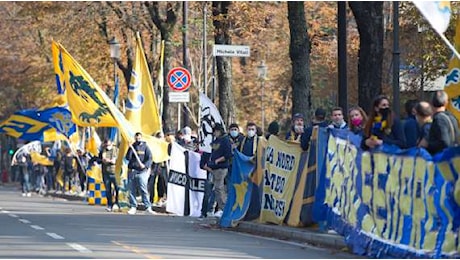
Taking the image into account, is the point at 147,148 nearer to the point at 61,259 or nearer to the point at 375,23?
the point at 375,23

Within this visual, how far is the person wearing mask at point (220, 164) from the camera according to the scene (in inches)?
910

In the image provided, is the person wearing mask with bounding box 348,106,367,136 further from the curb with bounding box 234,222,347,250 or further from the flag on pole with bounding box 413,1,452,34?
the flag on pole with bounding box 413,1,452,34

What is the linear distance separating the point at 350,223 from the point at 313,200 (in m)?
2.09

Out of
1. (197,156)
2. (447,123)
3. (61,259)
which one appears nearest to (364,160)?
(447,123)

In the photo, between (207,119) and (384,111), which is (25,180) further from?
(384,111)

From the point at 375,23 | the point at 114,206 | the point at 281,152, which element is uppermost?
the point at 375,23

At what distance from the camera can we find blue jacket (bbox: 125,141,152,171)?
2700 cm

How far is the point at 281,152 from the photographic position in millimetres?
19797

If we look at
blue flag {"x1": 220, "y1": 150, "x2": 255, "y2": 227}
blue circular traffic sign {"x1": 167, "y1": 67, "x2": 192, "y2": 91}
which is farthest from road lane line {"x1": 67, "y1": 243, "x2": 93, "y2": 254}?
blue circular traffic sign {"x1": 167, "y1": 67, "x2": 192, "y2": 91}

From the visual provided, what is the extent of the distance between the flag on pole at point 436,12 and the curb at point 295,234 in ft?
13.4

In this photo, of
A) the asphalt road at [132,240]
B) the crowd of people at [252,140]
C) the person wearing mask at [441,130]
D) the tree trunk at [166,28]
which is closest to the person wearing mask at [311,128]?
the crowd of people at [252,140]

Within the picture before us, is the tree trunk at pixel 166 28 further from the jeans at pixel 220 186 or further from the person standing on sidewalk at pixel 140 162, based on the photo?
the jeans at pixel 220 186

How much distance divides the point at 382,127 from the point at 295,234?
3278 millimetres

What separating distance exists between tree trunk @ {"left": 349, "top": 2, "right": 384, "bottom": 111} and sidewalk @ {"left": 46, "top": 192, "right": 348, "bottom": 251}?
11.6 feet
